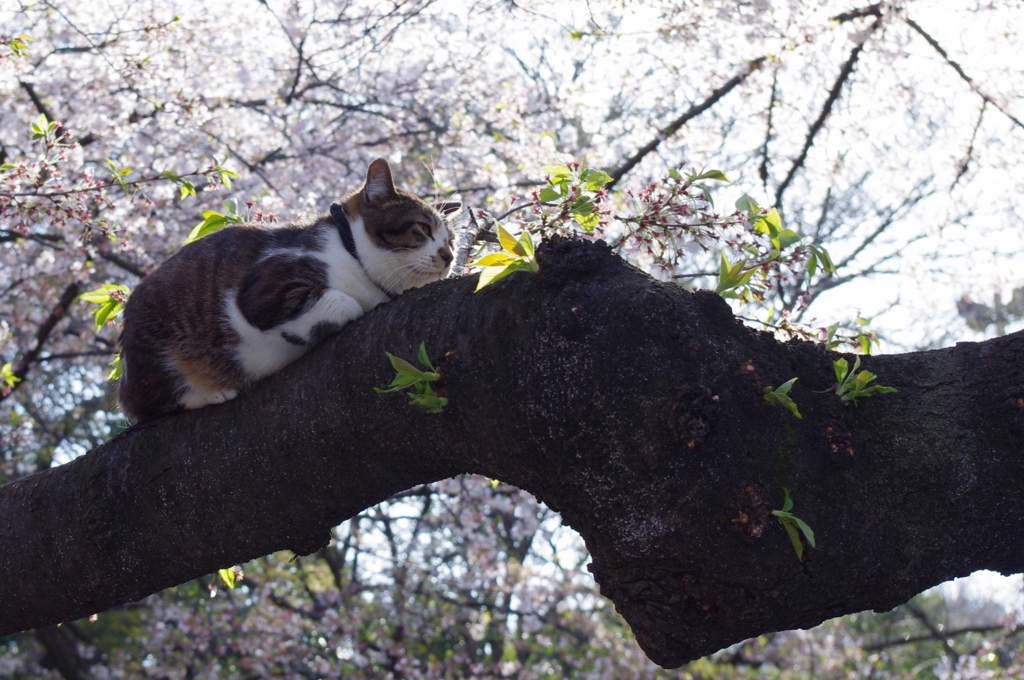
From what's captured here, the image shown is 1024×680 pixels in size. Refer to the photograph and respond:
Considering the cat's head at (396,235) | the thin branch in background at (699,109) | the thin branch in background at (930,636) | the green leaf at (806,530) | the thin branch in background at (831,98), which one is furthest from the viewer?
the thin branch in background at (930,636)

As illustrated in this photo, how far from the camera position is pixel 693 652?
134 cm

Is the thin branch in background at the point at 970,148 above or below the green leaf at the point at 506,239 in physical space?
above

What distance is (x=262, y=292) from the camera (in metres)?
2.03

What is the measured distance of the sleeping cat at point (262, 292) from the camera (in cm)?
198

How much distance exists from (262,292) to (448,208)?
2.92 ft

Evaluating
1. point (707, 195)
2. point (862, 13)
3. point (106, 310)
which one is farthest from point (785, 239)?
point (862, 13)

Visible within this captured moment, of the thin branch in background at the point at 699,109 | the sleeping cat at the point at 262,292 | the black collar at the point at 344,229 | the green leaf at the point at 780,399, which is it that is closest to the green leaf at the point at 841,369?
the green leaf at the point at 780,399

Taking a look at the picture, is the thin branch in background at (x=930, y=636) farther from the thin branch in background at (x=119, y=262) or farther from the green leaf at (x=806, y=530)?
the thin branch in background at (x=119, y=262)

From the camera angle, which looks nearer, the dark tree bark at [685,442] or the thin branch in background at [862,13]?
the dark tree bark at [685,442]

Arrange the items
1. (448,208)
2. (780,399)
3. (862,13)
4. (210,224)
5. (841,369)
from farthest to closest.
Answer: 1. (862,13)
2. (448,208)
3. (210,224)
4. (841,369)
5. (780,399)

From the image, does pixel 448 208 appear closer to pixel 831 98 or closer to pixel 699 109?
pixel 699 109

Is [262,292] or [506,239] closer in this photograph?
[506,239]

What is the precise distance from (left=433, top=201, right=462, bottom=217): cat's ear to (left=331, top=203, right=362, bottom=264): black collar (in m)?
0.36

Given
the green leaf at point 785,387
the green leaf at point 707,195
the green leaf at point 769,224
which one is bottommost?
the green leaf at point 785,387
